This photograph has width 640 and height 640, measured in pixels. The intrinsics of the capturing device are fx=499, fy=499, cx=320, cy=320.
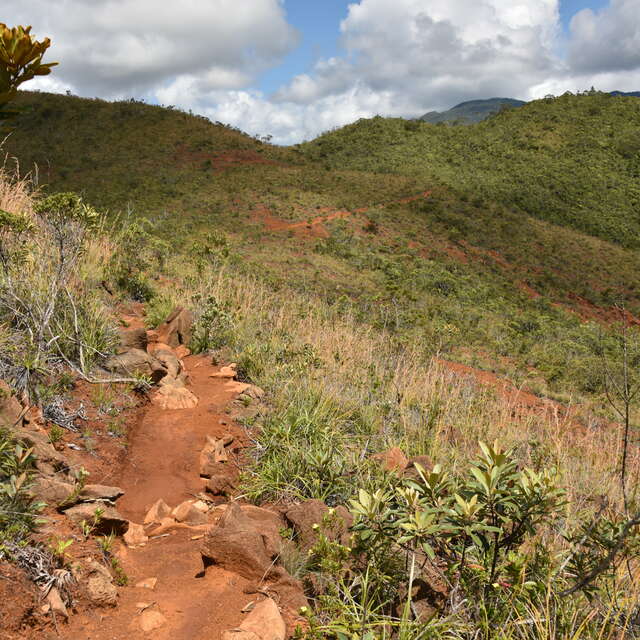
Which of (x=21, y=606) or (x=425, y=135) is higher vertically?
(x=425, y=135)

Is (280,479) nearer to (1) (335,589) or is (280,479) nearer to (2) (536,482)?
(1) (335,589)

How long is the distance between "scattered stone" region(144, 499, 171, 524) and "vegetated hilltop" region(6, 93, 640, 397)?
5838 mm

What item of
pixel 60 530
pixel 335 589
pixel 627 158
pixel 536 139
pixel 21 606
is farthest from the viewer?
pixel 536 139

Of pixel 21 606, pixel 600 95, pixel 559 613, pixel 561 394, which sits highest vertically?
pixel 600 95

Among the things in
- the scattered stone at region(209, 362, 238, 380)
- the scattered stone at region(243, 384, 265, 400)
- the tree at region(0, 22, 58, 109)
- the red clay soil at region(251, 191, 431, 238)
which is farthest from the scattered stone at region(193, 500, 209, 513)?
the red clay soil at region(251, 191, 431, 238)

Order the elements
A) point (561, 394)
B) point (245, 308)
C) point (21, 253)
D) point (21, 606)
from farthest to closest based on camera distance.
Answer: point (561, 394) → point (245, 308) → point (21, 253) → point (21, 606)

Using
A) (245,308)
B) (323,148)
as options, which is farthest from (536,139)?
(245,308)

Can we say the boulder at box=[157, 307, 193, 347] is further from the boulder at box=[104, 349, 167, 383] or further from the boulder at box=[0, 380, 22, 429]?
the boulder at box=[0, 380, 22, 429]

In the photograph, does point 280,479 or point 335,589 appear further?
point 280,479

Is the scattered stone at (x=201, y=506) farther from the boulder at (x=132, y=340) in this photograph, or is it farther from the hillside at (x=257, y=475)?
the boulder at (x=132, y=340)

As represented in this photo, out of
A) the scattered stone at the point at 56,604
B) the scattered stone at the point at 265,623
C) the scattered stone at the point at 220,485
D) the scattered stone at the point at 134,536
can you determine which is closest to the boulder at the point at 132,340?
the scattered stone at the point at 220,485

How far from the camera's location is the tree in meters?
2.10

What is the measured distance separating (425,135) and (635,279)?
19720mm

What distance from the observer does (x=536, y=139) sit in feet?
120
